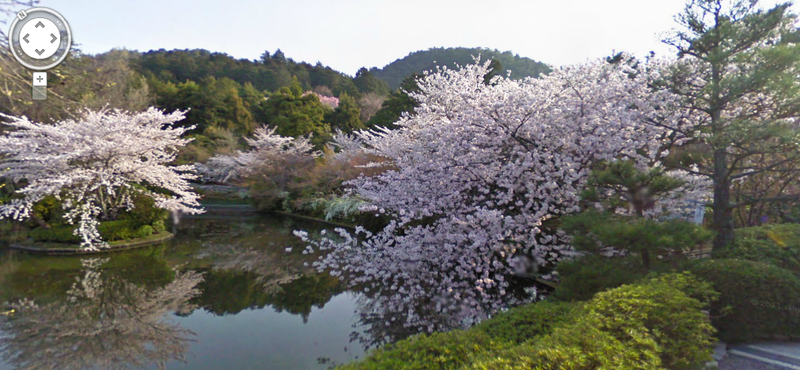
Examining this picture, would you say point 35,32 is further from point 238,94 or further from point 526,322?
point 238,94

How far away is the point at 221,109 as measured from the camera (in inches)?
1271

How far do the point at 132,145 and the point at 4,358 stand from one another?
304 inches

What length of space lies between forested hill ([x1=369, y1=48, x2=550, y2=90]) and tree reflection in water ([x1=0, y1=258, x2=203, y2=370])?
3278 cm

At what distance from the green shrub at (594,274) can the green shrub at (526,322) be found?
1.43 ft

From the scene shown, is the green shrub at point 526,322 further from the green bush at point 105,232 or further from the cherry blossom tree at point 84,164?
the green bush at point 105,232

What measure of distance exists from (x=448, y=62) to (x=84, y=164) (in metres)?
41.9

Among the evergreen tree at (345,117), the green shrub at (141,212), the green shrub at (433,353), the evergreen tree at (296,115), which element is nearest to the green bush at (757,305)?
the green shrub at (433,353)

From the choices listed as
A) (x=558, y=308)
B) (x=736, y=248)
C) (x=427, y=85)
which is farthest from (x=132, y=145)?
(x=736, y=248)

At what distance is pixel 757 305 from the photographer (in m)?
3.84

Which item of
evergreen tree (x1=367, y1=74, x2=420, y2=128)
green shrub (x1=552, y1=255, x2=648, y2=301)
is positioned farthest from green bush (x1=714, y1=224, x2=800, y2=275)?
evergreen tree (x1=367, y1=74, x2=420, y2=128)

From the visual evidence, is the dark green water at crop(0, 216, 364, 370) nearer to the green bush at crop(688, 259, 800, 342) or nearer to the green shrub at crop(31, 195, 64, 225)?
the green shrub at crop(31, 195, 64, 225)

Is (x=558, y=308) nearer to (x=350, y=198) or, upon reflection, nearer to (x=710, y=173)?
(x=710, y=173)

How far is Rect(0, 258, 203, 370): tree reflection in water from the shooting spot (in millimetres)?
5090

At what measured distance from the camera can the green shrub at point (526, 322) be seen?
3.57 m
